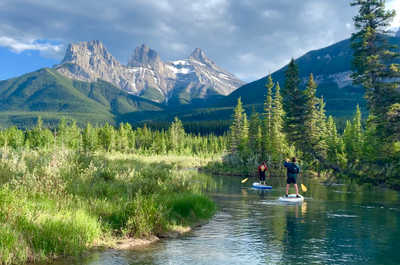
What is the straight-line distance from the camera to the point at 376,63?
152ft

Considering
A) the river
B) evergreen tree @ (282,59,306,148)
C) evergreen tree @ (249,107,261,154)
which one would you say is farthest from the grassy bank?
evergreen tree @ (249,107,261,154)

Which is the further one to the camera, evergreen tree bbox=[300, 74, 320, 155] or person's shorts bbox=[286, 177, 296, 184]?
evergreen tree bbox=[300, 74, 320, 155]

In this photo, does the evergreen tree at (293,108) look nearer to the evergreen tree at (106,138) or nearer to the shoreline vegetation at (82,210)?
the shoreline vegetation at (82,210)

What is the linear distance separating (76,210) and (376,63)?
4297 centimetres

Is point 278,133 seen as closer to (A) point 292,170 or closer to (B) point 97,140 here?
(A) point 292,170

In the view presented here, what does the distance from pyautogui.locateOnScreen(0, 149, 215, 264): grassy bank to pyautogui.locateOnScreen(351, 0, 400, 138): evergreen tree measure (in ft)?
105

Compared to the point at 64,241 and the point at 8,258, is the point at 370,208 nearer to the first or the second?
the point at 64,241

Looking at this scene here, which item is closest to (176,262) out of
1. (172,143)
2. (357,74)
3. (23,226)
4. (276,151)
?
(23,226)

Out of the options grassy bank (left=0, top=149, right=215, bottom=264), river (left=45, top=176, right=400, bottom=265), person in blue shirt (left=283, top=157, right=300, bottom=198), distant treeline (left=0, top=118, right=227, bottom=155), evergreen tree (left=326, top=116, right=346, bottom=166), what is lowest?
river (left=45, top=176, right=400, bottom=265)

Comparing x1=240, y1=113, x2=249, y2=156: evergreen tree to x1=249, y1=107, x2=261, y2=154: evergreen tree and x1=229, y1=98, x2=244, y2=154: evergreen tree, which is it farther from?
x1=249, y1=107, x2=261, y2=154: evergreen tree

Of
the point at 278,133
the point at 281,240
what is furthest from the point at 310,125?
the point at 281,240

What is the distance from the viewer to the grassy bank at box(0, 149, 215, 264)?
11.7 meters

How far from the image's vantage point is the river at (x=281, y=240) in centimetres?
1293

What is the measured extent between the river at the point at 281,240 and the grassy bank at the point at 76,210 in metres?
0.78
